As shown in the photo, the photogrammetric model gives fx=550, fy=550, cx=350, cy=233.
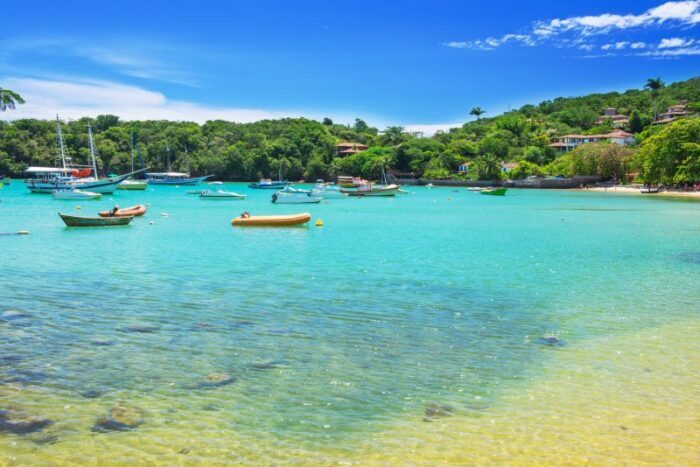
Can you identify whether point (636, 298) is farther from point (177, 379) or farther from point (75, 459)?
point (75, 459)

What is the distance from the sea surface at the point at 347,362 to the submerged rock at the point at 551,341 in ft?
0.28

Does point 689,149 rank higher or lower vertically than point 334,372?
higher

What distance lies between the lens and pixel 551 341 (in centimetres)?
1152

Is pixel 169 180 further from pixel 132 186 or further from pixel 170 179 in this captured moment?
pixel 132 186

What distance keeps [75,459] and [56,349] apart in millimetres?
4657

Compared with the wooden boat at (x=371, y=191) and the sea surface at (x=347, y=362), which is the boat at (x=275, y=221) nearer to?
the sea surface at (x=347, y=362)

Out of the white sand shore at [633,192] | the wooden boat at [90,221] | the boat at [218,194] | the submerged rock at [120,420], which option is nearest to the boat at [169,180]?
the boat at [218,194]

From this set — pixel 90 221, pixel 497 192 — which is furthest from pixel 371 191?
pixel 90 221

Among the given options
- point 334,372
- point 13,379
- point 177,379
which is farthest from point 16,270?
point 334,372

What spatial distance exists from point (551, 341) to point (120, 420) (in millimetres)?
8391

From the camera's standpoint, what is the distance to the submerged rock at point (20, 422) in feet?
23.1

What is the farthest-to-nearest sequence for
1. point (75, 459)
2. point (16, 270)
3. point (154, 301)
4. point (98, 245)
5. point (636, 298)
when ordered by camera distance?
point (98, 245), point (16, 270), point (636, 298), point (154, 301), point (75, 459)

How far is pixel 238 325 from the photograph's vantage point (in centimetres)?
1245

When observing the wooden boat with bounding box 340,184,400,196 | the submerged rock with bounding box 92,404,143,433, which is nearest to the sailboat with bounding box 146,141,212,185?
the wooden boat with bounding box 340,184,400,196
